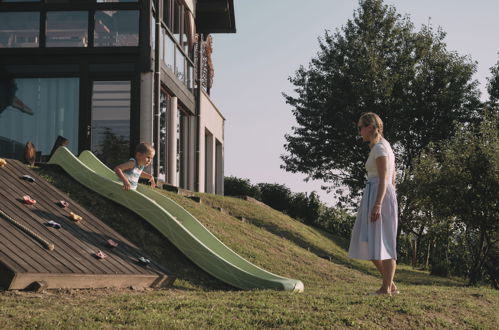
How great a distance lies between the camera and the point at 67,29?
837 inches

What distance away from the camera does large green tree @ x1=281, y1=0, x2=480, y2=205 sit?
1419 inches

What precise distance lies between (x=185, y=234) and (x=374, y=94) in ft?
80.4

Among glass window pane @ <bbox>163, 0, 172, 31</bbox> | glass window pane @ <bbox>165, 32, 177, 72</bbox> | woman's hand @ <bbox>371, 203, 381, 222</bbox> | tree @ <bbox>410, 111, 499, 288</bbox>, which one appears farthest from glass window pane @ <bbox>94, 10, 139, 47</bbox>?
woman's hand @ <bbox>371, 203, 381, 222</bbox>

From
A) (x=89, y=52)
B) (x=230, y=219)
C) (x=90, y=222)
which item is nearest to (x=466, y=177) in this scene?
(x=230, y=219)

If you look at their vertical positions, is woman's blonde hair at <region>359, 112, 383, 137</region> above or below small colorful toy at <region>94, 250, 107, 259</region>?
above

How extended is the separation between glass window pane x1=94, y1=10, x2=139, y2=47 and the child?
8.58 meters

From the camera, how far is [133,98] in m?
20.9

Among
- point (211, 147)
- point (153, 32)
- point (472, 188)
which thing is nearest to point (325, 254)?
point (472, 188)

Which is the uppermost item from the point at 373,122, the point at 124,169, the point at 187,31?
the point at 187,31

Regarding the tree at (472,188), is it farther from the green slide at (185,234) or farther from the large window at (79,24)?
the green slide at (185,234)

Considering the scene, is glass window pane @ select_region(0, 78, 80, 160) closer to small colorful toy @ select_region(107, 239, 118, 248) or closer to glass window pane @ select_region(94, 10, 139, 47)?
glass window pane @ select_region(94, 10, 139, 47)

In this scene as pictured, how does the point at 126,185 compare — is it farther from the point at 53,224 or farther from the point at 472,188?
the point at 472,188

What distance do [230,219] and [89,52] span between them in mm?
6297

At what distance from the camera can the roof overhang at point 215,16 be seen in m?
30.6
